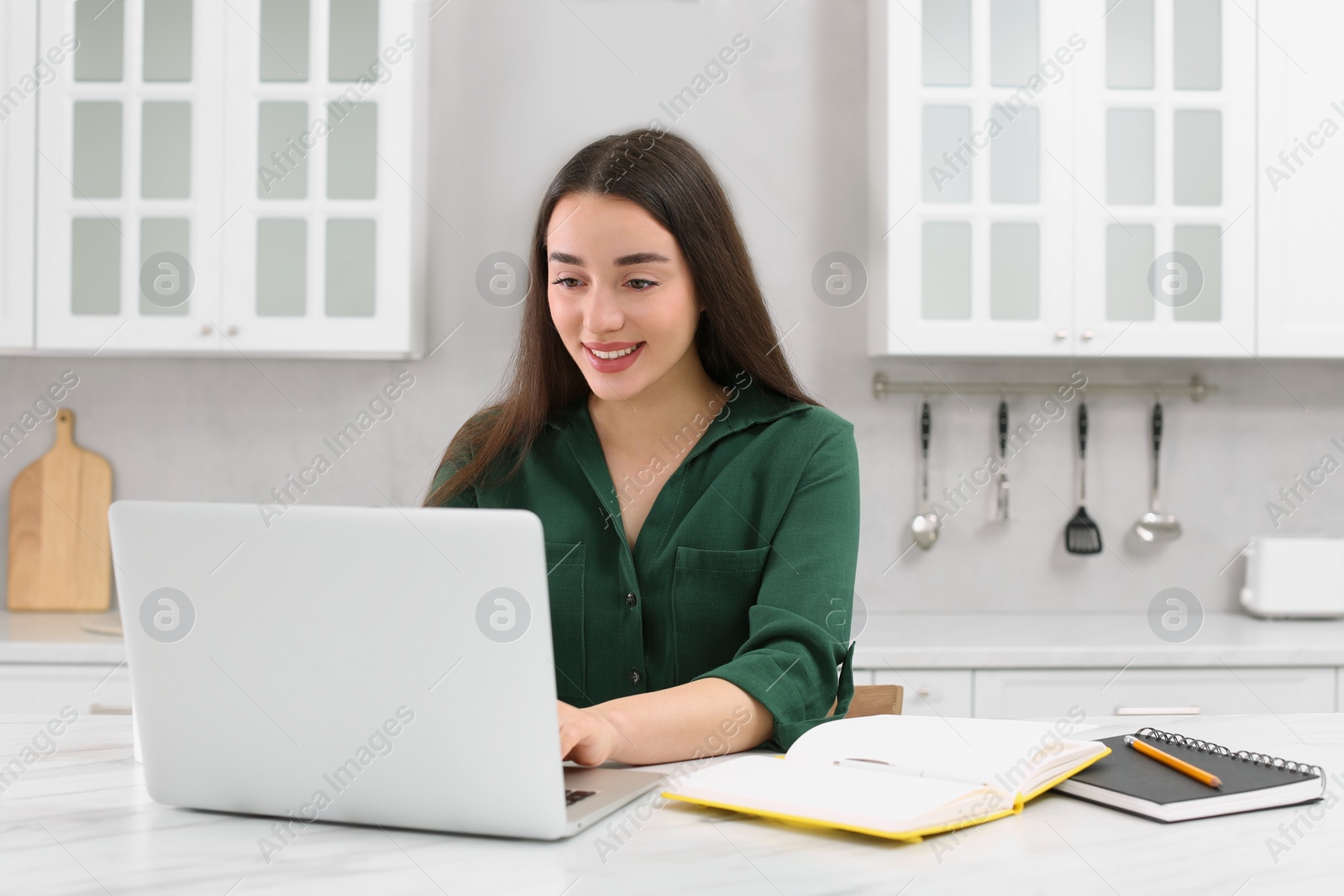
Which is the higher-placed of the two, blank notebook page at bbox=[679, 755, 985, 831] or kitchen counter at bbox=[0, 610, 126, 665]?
blank notebook page at bbox=[679, 755, 985, 831]

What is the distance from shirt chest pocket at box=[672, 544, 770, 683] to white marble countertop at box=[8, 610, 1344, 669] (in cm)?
95

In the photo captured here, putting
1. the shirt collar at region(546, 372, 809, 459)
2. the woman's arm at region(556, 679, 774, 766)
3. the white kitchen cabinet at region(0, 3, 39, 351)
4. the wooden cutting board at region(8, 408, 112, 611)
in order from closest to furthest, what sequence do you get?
the woman's arm at region(556, 679, 774, 766)
the shirt collar at region(546, 372, 809, 459)
the white kitchen cabinet at region(0, 3, 39, 351)
the wooden cutting board at region(8, 408, 112, 611)

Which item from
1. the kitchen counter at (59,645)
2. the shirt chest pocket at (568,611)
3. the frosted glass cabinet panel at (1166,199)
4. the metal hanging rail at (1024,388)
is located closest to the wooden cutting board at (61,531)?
the kitchen counter at (59,645)

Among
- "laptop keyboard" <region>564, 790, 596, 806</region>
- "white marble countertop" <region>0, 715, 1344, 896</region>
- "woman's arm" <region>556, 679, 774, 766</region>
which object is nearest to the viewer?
"white marble countertop" <region>0, 715, 1344, 896</region>

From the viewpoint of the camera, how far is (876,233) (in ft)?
8.66

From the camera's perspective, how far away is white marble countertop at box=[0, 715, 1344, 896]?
687mm

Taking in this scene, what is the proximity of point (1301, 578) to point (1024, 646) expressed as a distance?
80cm

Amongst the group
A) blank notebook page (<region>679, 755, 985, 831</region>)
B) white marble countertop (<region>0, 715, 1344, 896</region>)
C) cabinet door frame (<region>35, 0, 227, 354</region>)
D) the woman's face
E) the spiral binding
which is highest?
cabinet door frame (<region>35, 0, 227, 354</region>)

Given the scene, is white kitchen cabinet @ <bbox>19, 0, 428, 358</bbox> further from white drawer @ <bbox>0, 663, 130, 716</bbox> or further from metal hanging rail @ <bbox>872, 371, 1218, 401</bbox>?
metal hanging rail @ <bbox>872, 371, 1218, 401</bbox>

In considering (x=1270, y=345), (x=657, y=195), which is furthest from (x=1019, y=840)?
(x=1270, y=345)

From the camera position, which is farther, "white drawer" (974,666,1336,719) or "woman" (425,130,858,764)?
"white drawer" (974,666,1336,719)

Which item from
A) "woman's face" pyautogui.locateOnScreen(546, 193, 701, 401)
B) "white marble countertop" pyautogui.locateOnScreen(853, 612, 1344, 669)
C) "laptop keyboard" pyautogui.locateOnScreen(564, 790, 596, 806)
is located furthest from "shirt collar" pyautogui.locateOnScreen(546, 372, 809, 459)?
"white marble countertop" pyautogui.locateOnScreen(853, 612, 1344, 669)

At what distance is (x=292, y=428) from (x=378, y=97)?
2.82ft

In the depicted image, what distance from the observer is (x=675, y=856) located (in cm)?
74
